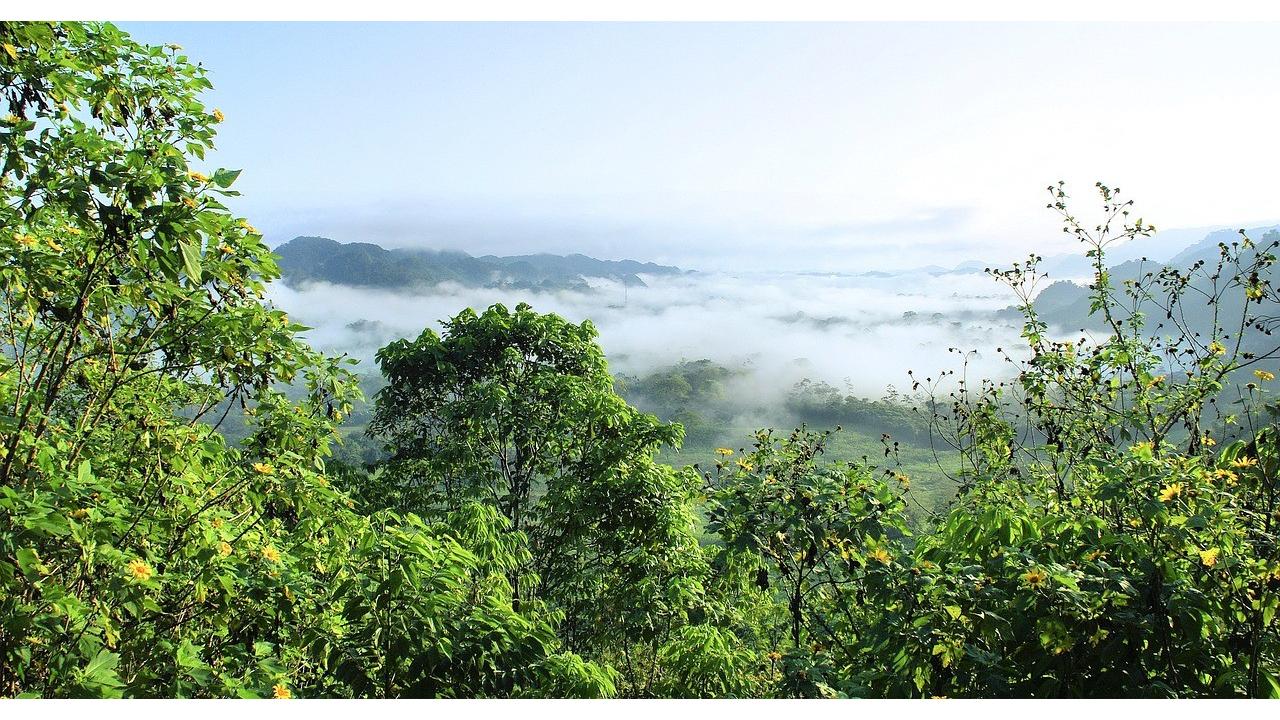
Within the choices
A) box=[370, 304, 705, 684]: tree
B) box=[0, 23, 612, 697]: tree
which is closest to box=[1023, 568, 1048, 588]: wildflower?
box=[0, 23, 612, 697]: tree

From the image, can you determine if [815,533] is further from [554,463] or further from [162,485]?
[554,463]

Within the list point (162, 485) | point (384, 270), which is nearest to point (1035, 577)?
point (162, 485)

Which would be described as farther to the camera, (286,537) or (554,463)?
(554,463)

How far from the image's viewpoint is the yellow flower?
213cm

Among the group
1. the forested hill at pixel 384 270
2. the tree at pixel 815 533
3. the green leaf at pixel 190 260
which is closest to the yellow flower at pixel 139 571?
the green leaf at pixel 190 260

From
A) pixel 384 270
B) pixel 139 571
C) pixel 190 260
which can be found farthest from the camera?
pixel 384 270

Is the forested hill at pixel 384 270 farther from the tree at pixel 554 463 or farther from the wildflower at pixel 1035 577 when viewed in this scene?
the wildflower at pixel 1035 577

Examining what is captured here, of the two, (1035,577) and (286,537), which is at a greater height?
(1035,577)

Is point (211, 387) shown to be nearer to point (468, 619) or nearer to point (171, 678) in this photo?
point (171, 678)

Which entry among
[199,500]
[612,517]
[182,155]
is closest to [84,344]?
[199,500]

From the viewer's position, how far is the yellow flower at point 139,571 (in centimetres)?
213

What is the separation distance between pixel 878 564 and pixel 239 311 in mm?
2634

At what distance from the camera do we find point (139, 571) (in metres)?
2.15

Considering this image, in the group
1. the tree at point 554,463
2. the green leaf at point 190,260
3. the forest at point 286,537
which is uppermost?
the green leaf at point 190,260
